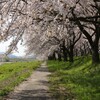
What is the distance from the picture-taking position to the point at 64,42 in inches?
2120

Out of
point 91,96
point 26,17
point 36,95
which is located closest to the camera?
point 91,96

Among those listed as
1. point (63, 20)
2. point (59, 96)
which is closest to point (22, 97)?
point (59, 96)

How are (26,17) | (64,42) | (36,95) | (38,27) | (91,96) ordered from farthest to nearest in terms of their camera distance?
(64,42) → (38,27) → (26,17) → (36,95) → (91,96)

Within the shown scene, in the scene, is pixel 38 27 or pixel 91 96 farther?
pixel 38 27

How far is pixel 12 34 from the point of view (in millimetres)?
19438

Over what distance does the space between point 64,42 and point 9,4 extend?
124 ft

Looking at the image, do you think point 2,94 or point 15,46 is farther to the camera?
point 15,46

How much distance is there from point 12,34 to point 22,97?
5.15 metres

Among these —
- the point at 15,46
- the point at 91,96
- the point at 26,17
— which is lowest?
the point at 91,96

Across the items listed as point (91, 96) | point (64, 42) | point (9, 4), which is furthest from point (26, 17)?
point (64, 42)

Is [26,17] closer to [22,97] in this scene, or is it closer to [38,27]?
[38,27]

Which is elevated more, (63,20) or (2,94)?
(63,20)

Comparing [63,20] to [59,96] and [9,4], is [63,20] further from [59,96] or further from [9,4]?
[59,96]

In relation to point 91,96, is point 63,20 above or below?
above
